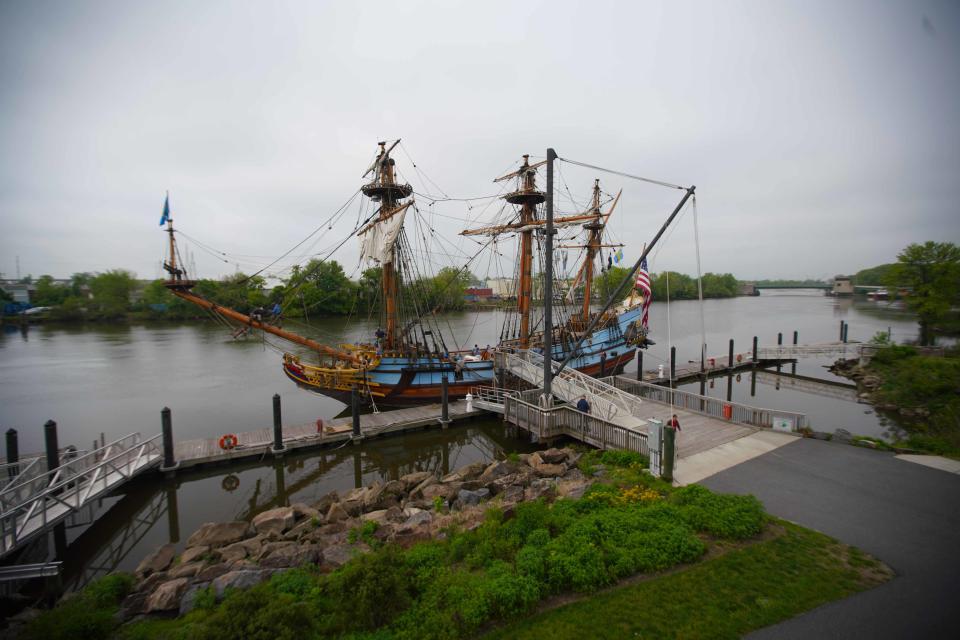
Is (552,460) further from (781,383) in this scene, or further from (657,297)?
(657,297)

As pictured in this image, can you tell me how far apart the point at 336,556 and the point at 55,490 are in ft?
29.0

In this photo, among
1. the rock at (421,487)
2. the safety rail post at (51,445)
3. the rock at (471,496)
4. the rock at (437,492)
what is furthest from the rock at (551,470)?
the safety rail post at (51,445)

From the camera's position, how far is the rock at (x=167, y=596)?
6.63 m

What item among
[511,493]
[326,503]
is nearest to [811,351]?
[511,493]

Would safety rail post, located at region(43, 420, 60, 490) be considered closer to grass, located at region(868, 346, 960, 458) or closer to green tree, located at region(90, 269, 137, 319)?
grass, located at region(868, 346, 960, 458)

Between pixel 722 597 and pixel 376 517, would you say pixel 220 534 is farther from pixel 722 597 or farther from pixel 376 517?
pixel 722 597

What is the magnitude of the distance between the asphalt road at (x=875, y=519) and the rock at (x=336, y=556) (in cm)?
623

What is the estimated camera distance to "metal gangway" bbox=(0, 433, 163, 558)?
8.73m

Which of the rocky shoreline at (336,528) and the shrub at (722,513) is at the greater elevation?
the shrub at (722,513)

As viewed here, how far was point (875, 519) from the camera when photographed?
25.2ft

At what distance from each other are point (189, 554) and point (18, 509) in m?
3.56

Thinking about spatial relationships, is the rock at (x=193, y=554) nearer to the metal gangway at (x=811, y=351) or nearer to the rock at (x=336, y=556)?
the rock at (x=336, y=556)

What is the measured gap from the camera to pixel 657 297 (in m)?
127

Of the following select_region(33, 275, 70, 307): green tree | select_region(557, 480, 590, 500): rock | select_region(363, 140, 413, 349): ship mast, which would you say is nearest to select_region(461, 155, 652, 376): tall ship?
select_region(363, 140, 413, 349): ship mast
